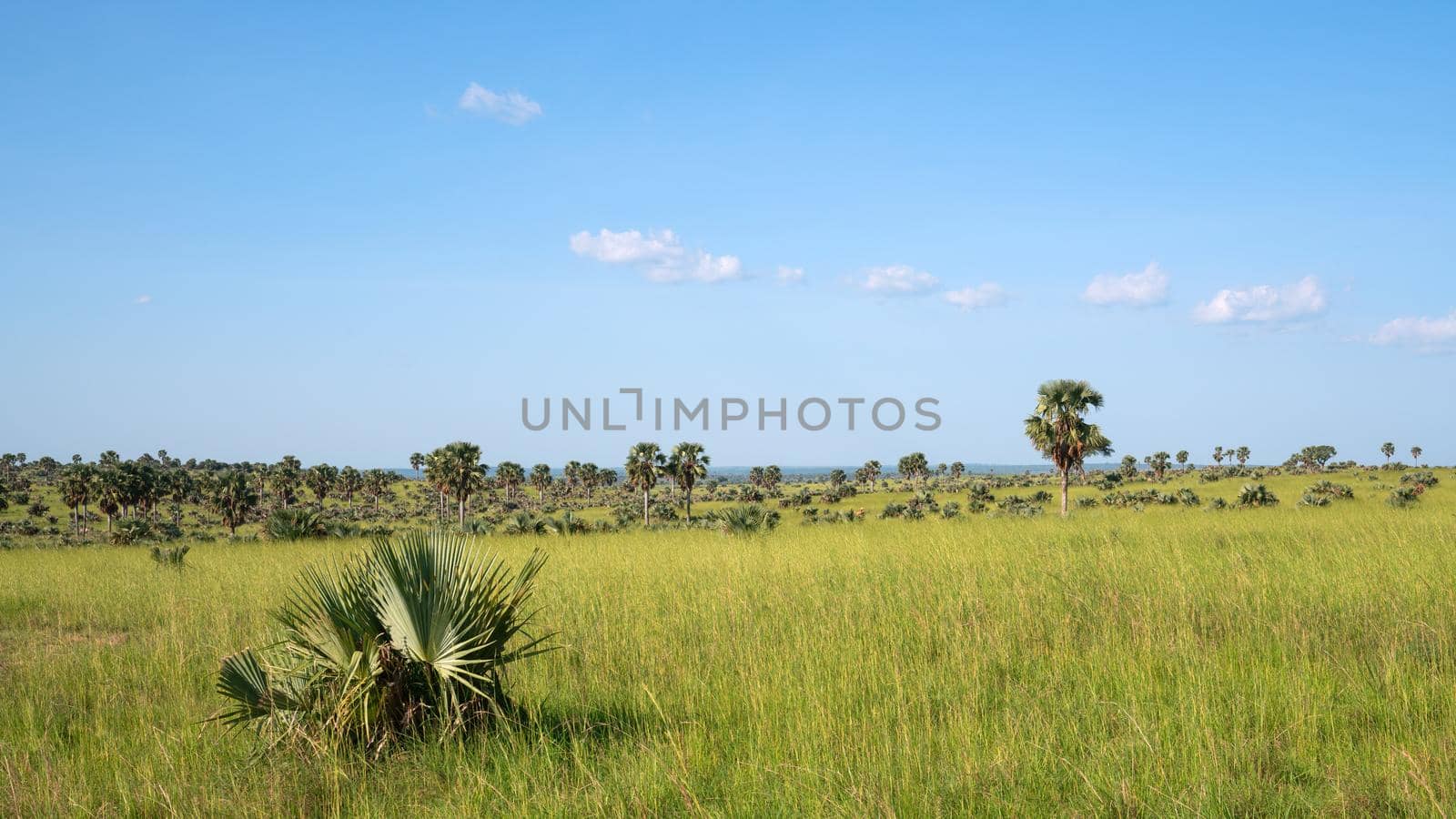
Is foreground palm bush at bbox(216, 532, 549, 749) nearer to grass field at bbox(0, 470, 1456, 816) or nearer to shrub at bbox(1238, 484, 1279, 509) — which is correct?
grass field at bbox(0, 470, 1456, 816)

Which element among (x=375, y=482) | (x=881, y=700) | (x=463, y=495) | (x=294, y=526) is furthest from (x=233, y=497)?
(x=881, y=700)

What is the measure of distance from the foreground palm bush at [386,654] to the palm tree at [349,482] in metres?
114

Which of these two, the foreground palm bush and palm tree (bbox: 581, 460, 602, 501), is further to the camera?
palm tree (bbox: 581, 460, 602, 501)

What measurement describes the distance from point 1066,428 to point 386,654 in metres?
37.3

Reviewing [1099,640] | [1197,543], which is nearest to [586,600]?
[1099,640]

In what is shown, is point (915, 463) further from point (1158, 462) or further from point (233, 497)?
point (233, 497)

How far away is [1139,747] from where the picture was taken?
5395 millimetres

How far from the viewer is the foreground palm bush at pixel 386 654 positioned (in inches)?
224

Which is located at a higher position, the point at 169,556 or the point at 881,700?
the point at 881,700

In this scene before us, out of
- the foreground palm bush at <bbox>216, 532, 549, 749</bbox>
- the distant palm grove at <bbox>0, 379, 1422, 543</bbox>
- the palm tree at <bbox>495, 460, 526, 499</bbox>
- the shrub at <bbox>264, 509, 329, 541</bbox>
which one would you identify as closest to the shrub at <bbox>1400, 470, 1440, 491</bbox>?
the distant palm grove at <bbox>0, 379, 1422, 543</bbox>

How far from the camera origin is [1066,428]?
126 feet

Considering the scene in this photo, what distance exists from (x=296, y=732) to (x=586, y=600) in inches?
275

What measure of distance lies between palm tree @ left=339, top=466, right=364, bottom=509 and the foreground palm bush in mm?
114209

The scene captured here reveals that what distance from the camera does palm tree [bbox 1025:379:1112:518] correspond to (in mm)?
37594
